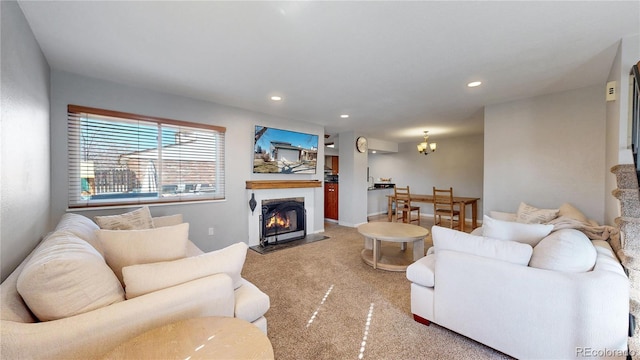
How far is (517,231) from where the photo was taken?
74.8 inches

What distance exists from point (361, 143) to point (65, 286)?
529 cm

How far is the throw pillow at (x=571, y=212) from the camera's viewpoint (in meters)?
2.60

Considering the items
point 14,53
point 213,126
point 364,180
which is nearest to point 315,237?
point 364,180

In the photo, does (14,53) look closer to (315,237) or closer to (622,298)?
(622,298)

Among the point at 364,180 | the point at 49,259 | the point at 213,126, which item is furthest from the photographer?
the point at 364,180

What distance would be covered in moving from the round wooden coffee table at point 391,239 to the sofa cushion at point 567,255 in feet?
4.75

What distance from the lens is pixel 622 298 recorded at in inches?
49.9

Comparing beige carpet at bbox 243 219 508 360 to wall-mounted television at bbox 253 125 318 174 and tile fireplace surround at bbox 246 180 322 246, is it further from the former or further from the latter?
wall-mounted television at bbox 253 125 318 174

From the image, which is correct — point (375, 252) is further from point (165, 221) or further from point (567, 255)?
point (165, 221)

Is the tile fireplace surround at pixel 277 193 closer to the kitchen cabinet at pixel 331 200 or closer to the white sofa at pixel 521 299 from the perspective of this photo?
the kitchen cabinet at pixel 331 200

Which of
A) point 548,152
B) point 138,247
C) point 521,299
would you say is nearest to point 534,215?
point 548,152

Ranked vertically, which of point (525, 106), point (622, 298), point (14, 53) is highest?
point (525, 106)

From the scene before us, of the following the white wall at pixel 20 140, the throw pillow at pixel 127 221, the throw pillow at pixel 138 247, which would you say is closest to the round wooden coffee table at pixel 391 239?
the throw pillow at pixel 138 247

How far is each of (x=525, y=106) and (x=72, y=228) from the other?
4963mm
